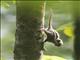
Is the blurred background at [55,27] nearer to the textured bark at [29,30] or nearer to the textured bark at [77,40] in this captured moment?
the textured bark at [77,40]

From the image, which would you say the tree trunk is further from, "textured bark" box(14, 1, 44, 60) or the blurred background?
"textured bark" box(14, 1, 44, 60)

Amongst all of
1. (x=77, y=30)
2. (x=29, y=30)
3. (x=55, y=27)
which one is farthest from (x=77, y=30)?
(x=29, y=30)

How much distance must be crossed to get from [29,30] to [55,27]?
45 centimetres

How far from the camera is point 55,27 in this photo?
1.20 meters

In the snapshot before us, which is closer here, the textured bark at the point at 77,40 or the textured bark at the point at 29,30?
the textured bark at the point at 29,30

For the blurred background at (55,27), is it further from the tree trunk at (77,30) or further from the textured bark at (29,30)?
the textured bark at (29,30)

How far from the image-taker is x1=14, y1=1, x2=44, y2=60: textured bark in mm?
769

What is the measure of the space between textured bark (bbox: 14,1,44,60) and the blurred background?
30 centimetres

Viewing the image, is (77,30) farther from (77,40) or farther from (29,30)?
(29,30)

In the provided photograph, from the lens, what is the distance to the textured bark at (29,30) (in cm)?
77

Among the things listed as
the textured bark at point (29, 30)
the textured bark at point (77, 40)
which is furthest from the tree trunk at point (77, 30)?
the textured bark at point (29, 30)

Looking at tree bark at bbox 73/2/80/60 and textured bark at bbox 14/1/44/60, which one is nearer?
textured bark at bbox 14/1/44/60

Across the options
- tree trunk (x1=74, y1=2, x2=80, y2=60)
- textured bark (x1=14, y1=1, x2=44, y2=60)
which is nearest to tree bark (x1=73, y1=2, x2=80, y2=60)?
tree trunk (x1=74, y1=2, x2=80, y2=60)

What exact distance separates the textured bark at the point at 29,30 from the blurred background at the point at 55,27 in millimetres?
300
